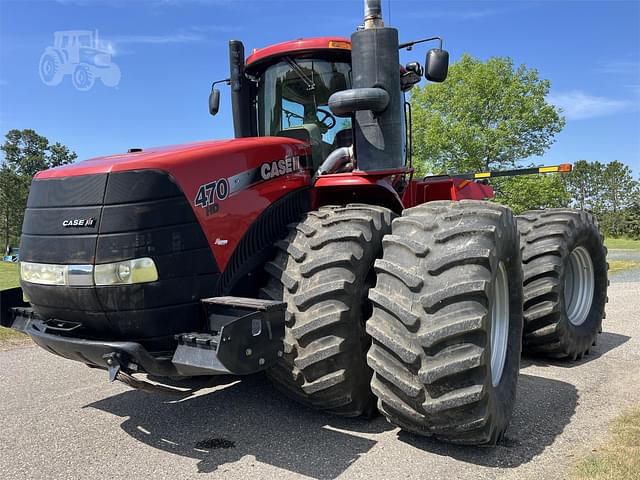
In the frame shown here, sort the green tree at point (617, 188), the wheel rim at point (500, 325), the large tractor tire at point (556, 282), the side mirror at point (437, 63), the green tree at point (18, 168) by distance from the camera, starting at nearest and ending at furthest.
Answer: the wheel rim at point (500, 325)
the side mirror at point (437, 63)
the large tractor tire at point (556, 282)
the green tree at point (18, 168)
the green tree at point (617, 188)

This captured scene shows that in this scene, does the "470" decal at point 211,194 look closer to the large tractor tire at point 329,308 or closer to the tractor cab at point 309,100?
the large tractor tire at point 329,308

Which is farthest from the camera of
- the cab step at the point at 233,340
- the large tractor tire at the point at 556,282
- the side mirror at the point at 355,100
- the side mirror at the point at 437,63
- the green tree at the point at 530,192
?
the green tree at the point at 530,192

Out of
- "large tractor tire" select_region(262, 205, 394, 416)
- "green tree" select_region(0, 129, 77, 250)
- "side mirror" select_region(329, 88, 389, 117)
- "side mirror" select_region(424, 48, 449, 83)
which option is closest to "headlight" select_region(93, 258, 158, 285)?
"large tractor tire" select_region(262, 205, 394, 416)

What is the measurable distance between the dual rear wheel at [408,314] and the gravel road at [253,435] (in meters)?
0.20

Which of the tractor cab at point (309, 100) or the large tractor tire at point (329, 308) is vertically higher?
the tractor cab at point (309, 100)

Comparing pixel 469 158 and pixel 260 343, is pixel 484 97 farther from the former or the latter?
pixel 260 343

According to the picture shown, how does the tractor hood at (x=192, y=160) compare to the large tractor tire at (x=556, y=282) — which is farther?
the large tractor tire at (x=556, y=282)

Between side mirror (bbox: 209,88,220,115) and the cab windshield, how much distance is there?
0.83 meters

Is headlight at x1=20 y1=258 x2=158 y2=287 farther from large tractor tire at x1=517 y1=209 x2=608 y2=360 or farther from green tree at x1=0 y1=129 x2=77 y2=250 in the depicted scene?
green tree at x1=0 y1=129 x2=77 y2=250

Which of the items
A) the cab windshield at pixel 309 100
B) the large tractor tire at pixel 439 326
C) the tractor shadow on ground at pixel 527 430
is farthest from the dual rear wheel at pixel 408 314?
the cab windshield at pixel 309 100

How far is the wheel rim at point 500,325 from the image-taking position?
3.77 m

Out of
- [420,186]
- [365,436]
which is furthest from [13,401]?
[420,186]

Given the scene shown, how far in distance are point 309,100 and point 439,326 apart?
8.04ft

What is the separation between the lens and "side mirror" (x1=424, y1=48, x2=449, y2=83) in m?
4.10
